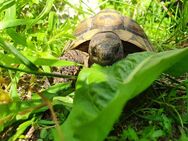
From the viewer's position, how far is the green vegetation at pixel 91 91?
2.31 feet

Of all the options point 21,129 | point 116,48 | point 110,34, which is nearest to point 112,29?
point 110,34

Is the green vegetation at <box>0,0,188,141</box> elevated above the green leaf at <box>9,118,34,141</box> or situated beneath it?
elevated above

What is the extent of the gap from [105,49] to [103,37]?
0.39ft

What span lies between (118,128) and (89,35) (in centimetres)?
68

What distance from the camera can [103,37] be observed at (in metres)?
1.75

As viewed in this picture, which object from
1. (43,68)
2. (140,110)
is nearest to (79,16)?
(43,68)

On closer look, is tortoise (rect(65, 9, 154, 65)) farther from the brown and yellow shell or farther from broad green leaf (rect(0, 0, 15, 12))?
broad green leaf (rect(0, 0, 15, 12))

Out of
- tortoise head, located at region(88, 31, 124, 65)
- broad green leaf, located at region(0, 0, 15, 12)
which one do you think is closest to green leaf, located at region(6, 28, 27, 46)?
broad green leaf, located at region(0, 0, 15, 12)

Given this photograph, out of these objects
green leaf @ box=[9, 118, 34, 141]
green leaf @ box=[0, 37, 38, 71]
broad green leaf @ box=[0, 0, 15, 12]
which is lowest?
green leaf @ box=[9, 118, 34, 141]

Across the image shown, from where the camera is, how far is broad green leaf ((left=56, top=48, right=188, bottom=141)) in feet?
1.96

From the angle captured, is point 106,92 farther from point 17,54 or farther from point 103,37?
point 103,37

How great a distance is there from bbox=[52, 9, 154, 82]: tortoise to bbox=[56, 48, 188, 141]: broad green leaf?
0.73 m

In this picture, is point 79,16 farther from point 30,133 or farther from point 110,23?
point 30,133

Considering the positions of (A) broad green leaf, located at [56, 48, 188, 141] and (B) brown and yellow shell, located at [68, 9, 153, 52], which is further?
(B) brown and yellow shell, located at [68, 9, 153, 52]
